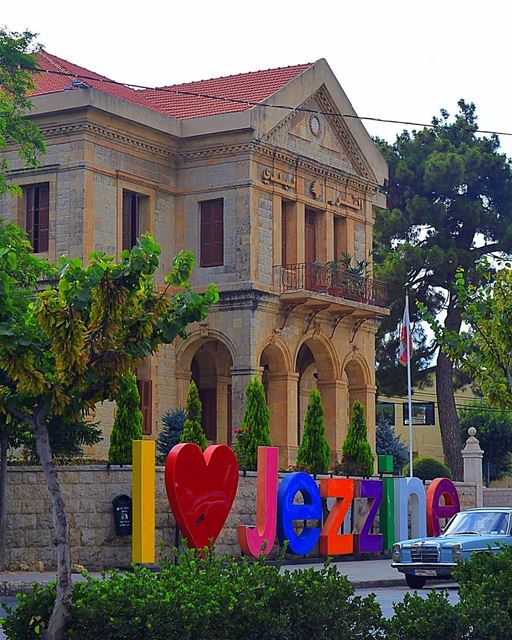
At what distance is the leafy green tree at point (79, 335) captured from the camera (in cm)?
1216

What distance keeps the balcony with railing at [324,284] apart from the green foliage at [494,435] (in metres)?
33.5

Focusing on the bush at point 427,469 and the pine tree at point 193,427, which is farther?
the bush at point 427,469

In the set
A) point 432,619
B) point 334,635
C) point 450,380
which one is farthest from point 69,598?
point 450,380

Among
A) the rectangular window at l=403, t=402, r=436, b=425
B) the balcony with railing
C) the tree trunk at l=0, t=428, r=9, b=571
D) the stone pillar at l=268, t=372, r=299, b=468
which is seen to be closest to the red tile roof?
the balcony with railing

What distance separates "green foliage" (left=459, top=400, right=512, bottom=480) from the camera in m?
73.1

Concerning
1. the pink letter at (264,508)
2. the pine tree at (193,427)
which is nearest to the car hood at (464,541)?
the pink letter at (264,508)

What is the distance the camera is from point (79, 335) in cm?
1212

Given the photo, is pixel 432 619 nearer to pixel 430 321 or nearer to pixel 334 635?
pixel 334 635

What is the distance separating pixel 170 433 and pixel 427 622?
77.0ft

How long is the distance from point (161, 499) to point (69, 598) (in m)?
16.0

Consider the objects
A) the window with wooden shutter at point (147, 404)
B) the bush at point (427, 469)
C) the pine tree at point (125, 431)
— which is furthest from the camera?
the bush at point (427, 469)

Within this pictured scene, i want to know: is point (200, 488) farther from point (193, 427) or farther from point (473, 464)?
point (473, 464)

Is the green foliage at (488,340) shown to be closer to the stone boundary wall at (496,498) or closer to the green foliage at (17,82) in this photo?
the green foliage at (17,82)

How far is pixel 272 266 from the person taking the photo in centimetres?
3794
